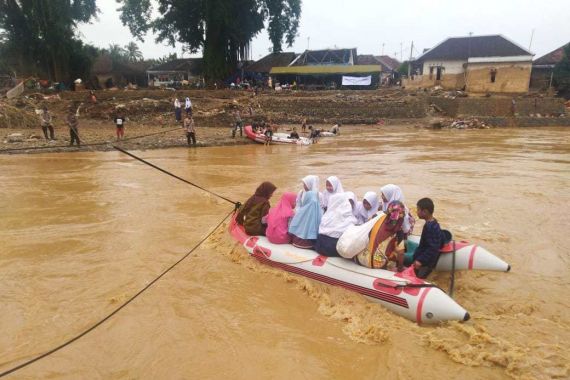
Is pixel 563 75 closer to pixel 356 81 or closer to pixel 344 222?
pixel 356 81

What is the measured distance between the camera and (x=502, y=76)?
29031 millimetres

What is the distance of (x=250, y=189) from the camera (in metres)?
11.0

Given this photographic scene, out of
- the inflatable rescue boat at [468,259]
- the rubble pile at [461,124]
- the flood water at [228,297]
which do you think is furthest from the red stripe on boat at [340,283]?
the rubble pile at [461,124]

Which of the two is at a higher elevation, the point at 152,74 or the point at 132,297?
the point at 152,74

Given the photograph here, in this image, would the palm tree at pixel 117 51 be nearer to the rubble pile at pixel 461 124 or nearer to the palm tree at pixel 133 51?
the palm tree at pixel 133 51

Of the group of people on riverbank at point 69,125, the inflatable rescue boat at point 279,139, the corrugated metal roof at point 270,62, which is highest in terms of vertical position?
the corrugated metal roof at point 270,62

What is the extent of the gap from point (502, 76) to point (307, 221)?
96.5 feet

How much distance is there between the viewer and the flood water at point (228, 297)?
12.9 feet

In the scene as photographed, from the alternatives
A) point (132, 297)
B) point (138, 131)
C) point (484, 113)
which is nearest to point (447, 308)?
point (132, 297)

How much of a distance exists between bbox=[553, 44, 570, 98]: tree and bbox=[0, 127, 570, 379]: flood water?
22113 mm

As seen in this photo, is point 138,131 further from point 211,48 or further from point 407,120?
point 407,120

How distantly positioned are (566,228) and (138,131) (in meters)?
19.0

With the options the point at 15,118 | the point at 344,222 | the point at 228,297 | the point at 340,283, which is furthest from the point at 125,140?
the point at 340,283

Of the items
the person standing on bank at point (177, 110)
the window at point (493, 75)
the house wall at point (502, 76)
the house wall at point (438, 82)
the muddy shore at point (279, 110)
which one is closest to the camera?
the person standing on bank at point (177, 110)
